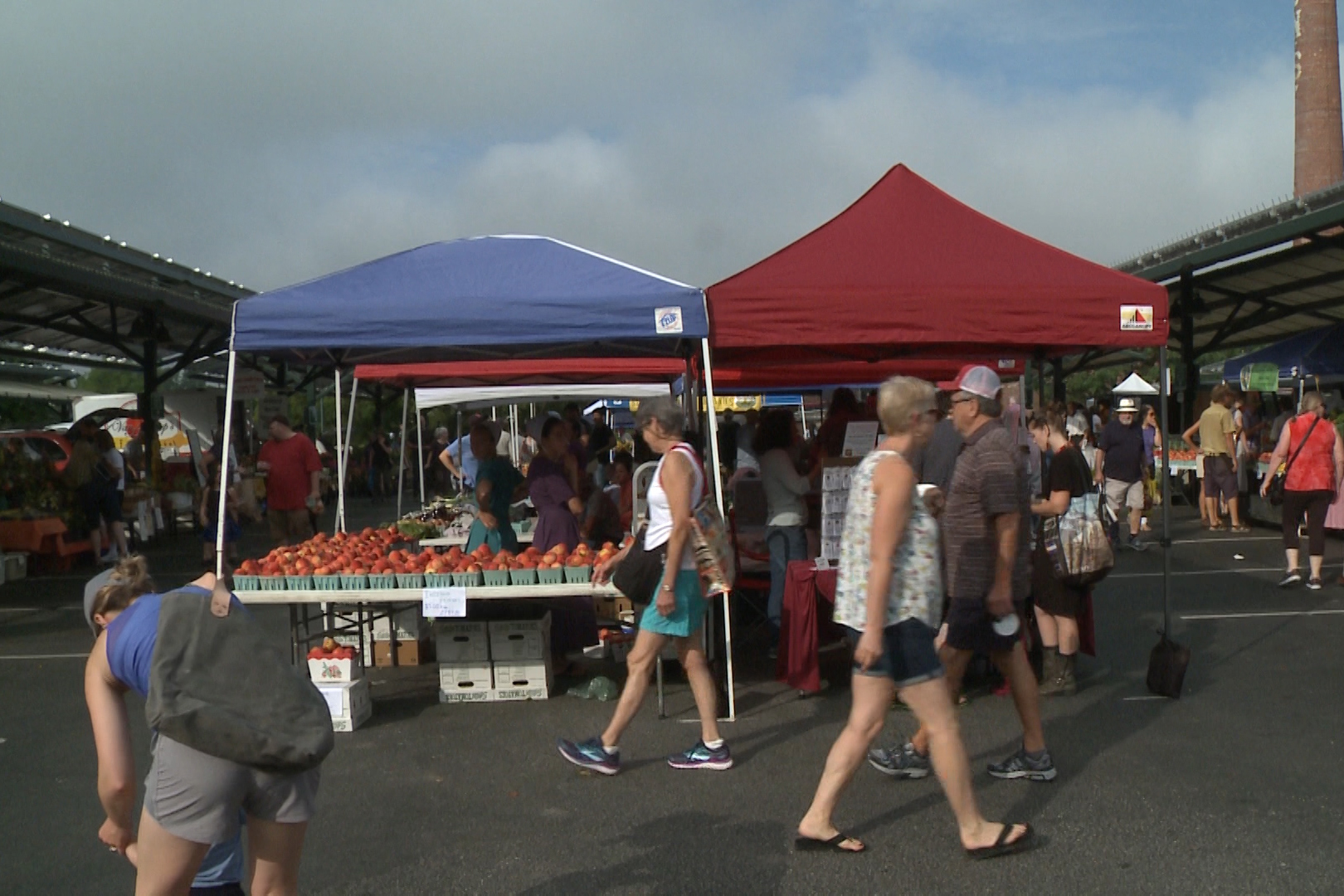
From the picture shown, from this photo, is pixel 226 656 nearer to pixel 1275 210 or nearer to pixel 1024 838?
pixel 1024 838

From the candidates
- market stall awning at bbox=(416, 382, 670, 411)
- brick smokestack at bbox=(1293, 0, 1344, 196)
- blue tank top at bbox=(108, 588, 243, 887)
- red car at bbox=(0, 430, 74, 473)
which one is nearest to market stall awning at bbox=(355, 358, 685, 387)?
market stall awning at bbox=(416, 382, 670, 411)

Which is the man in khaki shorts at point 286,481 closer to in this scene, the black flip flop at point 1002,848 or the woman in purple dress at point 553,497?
the woman in purple dress at point 553,497

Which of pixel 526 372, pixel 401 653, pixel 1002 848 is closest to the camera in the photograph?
pixel 1002 848

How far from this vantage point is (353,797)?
5.77 meters

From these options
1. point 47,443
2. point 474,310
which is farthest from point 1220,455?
point 47,443

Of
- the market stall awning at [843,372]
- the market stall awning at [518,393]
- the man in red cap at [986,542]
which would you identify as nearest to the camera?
the man in red cap at [986,542]

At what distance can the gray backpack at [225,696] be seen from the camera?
288 centimetres

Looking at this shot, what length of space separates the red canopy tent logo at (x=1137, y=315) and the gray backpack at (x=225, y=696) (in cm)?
563

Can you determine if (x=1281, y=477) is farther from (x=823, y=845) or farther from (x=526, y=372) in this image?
(x=823, y=845)

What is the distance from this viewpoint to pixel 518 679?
25.2 feet

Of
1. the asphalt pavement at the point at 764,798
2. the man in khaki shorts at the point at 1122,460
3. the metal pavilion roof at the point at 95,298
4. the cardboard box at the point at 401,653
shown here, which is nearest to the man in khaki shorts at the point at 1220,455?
the man in khaki shorts at the point at 1122,460

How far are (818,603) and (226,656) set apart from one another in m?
5.11

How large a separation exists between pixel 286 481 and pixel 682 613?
23.6 feet

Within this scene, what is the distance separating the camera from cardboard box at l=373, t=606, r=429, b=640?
9094 mm
